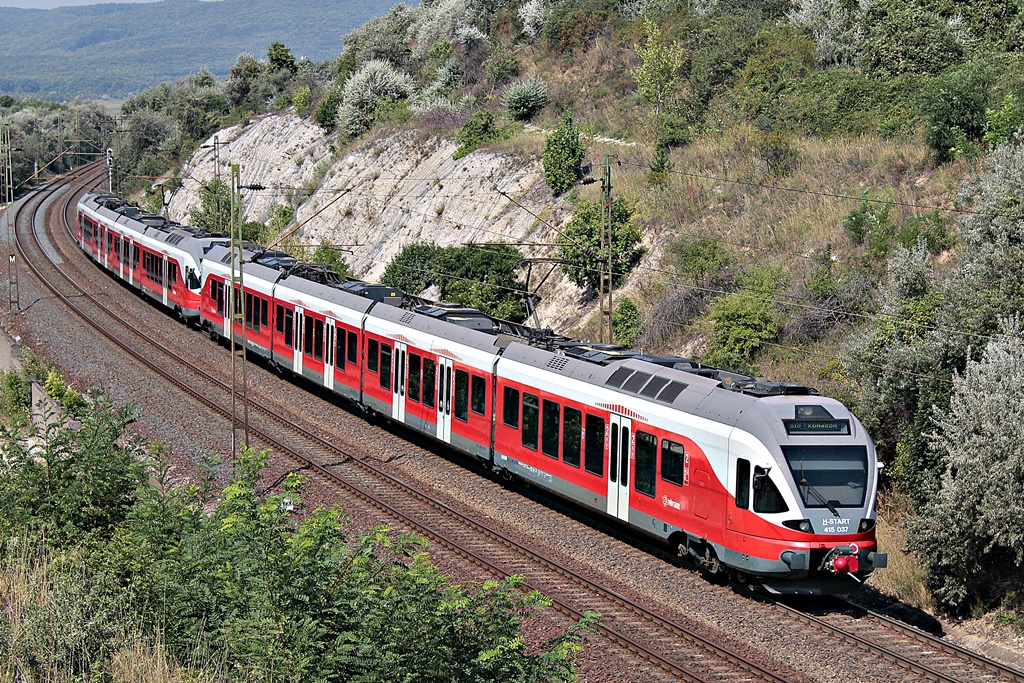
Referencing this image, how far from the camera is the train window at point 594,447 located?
1912 cm

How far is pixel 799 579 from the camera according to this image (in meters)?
16.3

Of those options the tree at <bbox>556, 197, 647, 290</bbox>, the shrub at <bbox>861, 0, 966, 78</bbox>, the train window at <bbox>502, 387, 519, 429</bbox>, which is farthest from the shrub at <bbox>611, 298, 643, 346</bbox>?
the shrub at <bbox>861, 0, 966, 78</bbox>

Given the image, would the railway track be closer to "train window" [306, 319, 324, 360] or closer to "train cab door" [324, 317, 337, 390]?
"train cab door" [324, 317, 337, 390]

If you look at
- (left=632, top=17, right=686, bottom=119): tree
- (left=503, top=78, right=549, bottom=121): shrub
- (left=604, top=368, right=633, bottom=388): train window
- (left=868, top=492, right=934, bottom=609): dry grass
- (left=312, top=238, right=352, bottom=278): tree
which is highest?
(left=632, top=17, right=686, bottom=119): tree

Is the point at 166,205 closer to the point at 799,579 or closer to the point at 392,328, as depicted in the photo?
the point at 392,328

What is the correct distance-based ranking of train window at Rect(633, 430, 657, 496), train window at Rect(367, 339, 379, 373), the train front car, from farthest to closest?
train window at Rect(367, 339, 379, 373) → train window at Rect(633, 430, 657, 496) → the train front car

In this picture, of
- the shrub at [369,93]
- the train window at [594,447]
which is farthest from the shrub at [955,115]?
the shrub at [369,93]

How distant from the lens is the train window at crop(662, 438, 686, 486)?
1741cm

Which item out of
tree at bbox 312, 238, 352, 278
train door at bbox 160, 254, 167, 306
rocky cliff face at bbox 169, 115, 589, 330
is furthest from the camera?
tree at bbox 312, 238, 352, 278

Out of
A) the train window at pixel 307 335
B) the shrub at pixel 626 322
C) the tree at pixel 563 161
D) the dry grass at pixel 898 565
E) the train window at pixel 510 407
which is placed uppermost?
the tree at pixel 563 161

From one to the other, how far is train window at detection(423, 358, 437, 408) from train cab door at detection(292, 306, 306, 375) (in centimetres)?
684

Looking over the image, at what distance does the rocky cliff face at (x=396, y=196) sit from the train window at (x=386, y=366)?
38.2 ft

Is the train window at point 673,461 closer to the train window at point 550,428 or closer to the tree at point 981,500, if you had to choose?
the train window at point 550,428

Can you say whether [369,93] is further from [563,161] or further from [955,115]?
[955,115]
